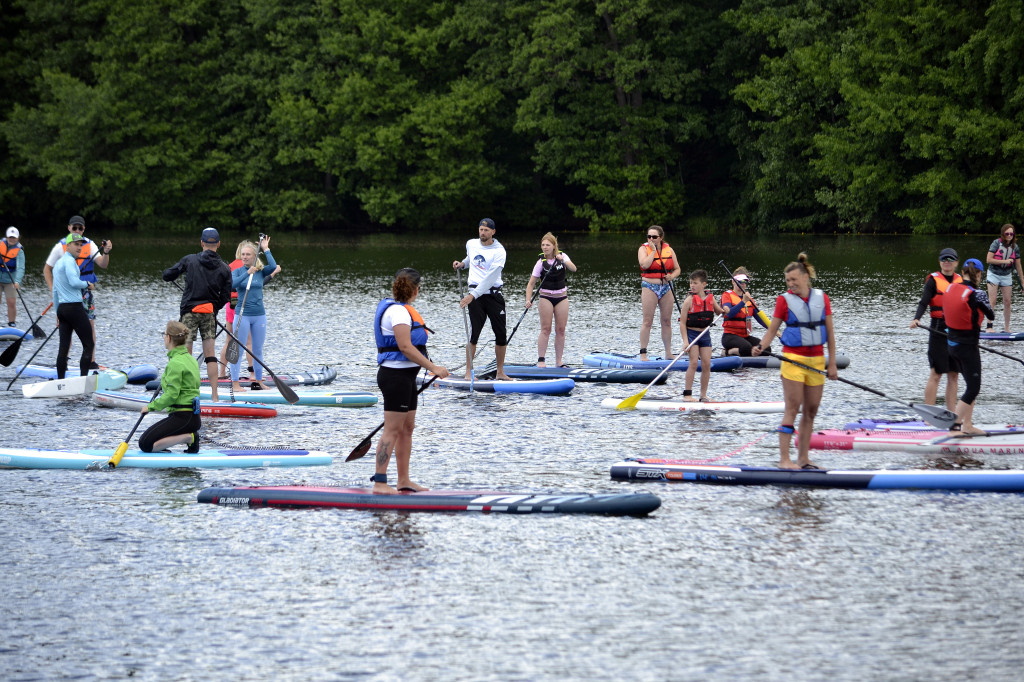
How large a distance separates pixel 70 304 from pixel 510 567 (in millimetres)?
9147

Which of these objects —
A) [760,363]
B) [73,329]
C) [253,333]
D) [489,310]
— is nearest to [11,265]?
[73,329]

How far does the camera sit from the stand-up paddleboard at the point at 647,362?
17.2 m

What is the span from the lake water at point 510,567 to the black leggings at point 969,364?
0.88 metres

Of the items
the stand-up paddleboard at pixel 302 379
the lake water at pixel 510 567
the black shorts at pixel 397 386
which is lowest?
the lake water at pixel 510 567

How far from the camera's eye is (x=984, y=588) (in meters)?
8.00

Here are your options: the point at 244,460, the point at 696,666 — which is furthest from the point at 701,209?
the point at 696,666

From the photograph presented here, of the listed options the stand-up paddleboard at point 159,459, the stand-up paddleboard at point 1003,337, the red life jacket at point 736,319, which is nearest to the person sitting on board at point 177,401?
the stand-up paddleboard at point 159,459

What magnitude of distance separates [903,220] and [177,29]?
3968 centimetres

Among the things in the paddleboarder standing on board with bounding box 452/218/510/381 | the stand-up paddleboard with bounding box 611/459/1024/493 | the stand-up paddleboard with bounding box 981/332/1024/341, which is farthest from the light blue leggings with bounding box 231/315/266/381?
the stand-up paddleboard with bounding box 981/332/1024/341

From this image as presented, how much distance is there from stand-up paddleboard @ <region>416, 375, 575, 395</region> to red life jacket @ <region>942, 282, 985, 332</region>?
485cm

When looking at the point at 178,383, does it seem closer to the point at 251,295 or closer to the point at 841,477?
the point at 251,295

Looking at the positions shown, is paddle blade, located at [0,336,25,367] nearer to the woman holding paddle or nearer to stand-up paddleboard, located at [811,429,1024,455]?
the woman holding paddle

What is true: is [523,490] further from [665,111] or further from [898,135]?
[665,111]

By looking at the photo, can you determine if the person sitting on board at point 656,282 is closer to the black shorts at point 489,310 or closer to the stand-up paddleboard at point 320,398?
the black shorts at point 489,310
